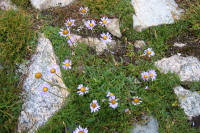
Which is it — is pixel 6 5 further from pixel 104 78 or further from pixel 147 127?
pixel 147 127

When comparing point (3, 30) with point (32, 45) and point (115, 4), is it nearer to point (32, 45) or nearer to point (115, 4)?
point (32, 45)

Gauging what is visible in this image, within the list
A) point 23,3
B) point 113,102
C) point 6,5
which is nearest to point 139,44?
point 113,102

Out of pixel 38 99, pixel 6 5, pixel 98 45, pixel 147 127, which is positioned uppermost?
pixel 6 5

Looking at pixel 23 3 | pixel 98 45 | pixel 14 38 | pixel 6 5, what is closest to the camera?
pixel 14 38

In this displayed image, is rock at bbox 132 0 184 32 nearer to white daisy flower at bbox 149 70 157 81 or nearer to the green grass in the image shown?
the green grass

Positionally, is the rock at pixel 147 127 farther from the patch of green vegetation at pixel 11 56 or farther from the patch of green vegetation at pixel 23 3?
the patch of green vegetation at pixel 23 3

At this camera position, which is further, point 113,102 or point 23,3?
point 23,3

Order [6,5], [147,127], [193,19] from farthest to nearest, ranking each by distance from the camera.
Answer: [6,5] → [193,19] → [147,127]

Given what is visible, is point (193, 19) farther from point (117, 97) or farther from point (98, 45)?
point (117, 97)

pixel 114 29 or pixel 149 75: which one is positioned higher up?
pixel 114 29
